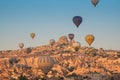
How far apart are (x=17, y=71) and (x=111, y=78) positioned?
140 ft

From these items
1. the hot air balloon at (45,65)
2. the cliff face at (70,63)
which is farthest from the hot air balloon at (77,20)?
the cliff face at (70,63)

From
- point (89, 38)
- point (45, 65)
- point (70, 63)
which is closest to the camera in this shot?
point (45, 65)

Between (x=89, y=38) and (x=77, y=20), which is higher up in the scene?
(x=77, y=20)

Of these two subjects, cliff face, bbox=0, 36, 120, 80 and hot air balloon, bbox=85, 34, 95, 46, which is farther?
cliff face, bbox=0, 36, 120, 80

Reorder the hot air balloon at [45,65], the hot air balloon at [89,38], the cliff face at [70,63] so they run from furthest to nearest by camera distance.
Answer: the cliff face at [70,63]
the hot air balloon at [89,38]
the hot air balloon at [45,65]

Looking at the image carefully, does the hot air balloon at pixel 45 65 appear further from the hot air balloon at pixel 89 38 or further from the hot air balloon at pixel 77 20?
the hot air balloon at pixel 77 20

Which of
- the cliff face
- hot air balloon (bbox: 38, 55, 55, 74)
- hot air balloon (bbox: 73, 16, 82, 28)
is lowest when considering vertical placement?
the cliff face

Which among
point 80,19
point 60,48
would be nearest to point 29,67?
point 60,48

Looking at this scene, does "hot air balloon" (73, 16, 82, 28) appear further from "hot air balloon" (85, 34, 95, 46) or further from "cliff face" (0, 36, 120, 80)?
"cliff face" (0, 36, 120, 80)

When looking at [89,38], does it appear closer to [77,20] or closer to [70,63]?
[77,20]

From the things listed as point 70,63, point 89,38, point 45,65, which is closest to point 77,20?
point 89,38

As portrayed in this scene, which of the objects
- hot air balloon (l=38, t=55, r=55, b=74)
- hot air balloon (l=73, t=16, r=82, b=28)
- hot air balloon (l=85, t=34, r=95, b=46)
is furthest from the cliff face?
hot air balloon (l=73, t=16, r=82, b=28)

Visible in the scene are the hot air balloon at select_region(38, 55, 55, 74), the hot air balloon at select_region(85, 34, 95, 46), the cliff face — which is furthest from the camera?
the cliff face

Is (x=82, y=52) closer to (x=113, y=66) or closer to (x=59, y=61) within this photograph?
(x=59, y=61)
